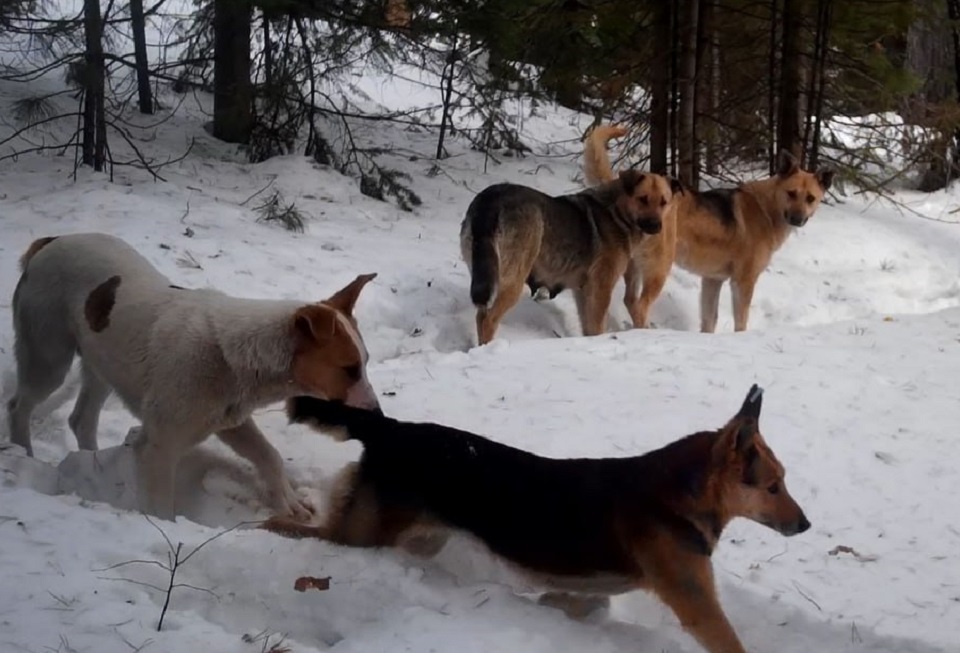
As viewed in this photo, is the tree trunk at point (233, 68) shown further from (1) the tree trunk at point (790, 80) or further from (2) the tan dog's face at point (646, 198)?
(1) the tree trunk at point (790, 80)

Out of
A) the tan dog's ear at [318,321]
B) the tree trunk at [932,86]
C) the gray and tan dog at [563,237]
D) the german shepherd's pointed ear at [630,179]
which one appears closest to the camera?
the tan dog's ear at [318,321]

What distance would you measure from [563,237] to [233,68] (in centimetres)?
598

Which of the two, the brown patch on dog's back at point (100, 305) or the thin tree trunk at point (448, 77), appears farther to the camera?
the thin tree trunk at point (448, 77)

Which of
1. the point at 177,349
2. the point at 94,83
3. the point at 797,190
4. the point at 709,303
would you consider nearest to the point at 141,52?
the point at 94,83

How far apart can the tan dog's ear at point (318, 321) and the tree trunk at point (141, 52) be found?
27.8 feet

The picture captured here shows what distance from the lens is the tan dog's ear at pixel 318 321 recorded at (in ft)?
15.6

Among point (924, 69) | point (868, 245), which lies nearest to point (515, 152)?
point (868, 245)

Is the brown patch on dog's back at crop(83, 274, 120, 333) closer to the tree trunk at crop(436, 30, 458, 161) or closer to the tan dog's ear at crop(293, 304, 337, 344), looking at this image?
the tan dog's ear at crop(293, 304, 337, 344)

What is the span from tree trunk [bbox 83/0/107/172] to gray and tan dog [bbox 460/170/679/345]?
4.67m

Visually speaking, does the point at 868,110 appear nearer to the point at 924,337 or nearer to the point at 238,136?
the point at 924,337

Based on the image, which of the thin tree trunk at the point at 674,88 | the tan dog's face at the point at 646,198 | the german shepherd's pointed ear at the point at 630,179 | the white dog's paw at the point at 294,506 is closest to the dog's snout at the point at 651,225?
the tan dog's face at the point at 646,198

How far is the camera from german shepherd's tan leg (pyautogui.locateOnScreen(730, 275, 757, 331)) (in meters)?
11.2

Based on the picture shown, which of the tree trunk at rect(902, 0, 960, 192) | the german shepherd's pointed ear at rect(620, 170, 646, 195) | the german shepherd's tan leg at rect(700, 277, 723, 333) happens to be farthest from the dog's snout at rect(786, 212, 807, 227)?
the tree trunk at rect(902, 0, 960, 192)

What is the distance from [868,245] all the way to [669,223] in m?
4.89
